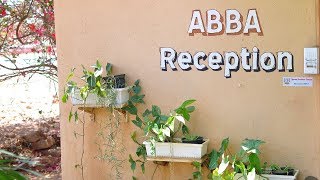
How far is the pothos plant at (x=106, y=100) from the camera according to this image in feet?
14.5

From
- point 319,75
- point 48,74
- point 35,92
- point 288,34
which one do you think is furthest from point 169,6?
point 35,92

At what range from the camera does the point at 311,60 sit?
4043 mm

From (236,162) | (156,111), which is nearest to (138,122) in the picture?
(156,111)

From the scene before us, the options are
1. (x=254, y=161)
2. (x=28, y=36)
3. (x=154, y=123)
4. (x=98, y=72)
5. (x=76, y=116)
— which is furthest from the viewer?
(x=28, y=36)

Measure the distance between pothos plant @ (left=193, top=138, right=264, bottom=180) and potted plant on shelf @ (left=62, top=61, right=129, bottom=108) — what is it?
2.55ft

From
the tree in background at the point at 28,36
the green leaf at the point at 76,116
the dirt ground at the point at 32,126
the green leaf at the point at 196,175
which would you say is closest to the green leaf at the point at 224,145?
the green leaf at the point at 196,175

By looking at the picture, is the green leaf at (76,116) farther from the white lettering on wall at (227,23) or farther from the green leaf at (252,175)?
the green leaf at (252,175)

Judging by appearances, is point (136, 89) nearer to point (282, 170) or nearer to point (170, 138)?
point (170, 138)

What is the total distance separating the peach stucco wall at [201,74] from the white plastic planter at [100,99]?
0.64ft

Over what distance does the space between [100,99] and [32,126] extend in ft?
12.4

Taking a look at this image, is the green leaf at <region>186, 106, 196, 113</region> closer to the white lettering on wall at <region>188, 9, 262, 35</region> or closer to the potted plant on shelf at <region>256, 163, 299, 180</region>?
the white lettering on wall at <region>188, 9, 262, 35</region>

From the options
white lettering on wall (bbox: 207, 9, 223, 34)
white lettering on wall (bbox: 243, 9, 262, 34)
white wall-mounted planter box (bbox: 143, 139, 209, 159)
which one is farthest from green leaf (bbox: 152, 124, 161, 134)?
white lettering on wall (bbox: 243, 9, 262, 34)

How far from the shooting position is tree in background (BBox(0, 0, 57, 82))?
21.7 feet

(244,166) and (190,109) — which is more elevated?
(190,109)
